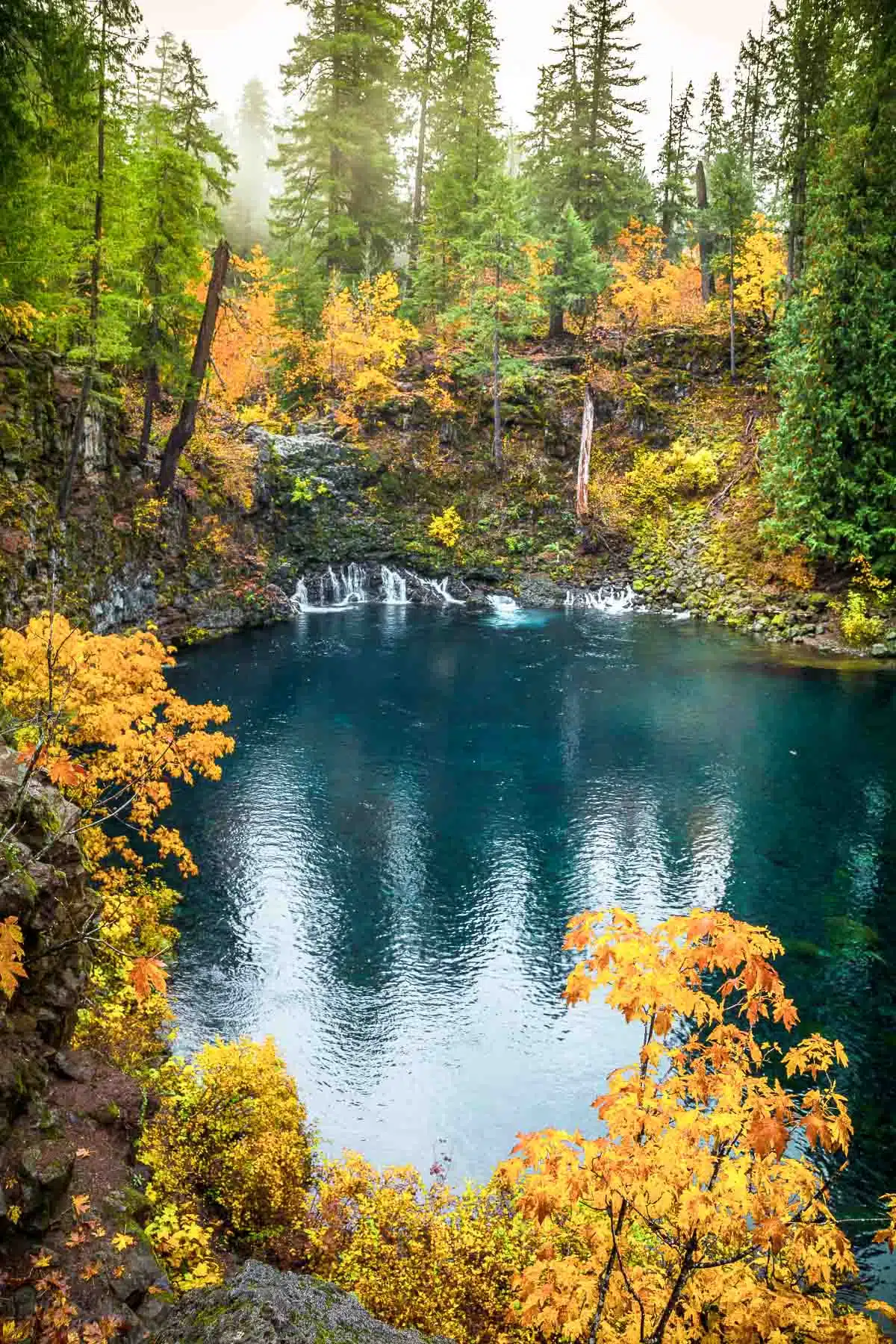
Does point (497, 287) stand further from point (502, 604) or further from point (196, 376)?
point (196, 376)

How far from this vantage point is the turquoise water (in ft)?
32.7

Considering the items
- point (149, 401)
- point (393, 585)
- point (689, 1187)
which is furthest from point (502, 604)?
point (689, 1187)

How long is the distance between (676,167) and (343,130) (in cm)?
2182

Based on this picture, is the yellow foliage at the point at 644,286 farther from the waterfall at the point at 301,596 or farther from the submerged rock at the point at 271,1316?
the submerged rock at the point at 271,1316

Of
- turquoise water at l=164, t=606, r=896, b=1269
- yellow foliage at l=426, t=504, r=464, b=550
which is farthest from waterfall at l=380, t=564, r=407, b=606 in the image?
turquoise water at l=164, t=606, r=896, b=1269

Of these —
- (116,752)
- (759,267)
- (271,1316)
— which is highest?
(759,267)

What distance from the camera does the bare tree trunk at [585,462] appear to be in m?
38.4

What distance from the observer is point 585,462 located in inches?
1515

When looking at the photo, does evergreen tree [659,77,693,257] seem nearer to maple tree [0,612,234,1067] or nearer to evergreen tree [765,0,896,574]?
evergreen tree [765,0,896,574]

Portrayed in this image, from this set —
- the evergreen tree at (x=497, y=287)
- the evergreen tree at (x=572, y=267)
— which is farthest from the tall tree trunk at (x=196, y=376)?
the evergreen tree at (x=572, y=267)

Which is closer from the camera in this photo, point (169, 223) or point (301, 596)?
point (169, 223)

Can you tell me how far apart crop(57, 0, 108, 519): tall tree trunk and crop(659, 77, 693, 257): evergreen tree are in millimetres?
35064

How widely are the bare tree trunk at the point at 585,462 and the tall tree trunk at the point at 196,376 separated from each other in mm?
18946

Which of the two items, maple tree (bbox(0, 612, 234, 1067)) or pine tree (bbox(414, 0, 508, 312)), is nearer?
maple tree (bbox(0, 612, 234, 1067))
